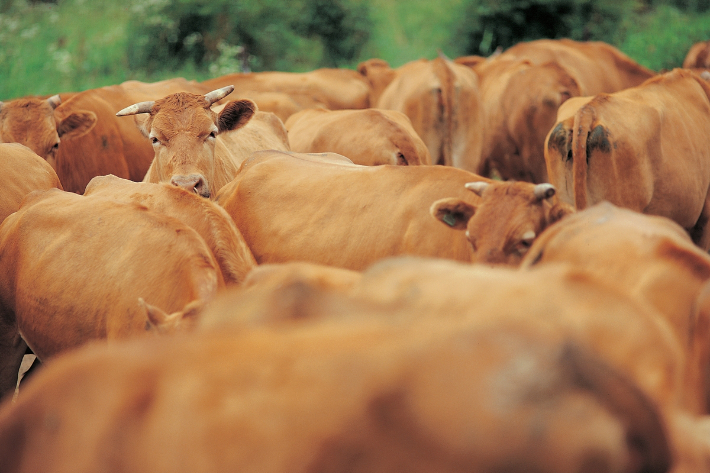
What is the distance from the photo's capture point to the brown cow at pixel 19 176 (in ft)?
16.3

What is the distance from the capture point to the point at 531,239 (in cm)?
336

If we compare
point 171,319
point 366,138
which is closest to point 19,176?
point 366,138

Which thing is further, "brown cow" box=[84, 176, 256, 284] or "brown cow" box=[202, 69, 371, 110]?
"brown cow" box=[202, 69, 371, 110]

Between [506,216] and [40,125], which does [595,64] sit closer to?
[40,125]

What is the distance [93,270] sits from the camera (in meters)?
3.51

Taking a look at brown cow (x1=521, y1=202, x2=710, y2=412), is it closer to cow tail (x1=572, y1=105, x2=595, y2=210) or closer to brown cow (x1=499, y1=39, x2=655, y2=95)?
cow tail (x1=572, y1=105, x2=595, y2=210)

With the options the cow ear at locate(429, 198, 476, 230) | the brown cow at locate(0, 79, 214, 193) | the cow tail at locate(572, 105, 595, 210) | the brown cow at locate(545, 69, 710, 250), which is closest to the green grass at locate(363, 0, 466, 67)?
the brown cow at locate(0, 79, 214, 193)

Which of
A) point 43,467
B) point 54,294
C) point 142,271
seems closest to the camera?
point 43,467

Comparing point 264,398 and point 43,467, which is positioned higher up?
point 264,398

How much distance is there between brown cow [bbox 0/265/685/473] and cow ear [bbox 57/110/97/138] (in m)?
5.64

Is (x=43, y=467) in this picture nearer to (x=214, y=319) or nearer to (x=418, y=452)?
(x=214, y=319)

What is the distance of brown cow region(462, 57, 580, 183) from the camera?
8.54 m

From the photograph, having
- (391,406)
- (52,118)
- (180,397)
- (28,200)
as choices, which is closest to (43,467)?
(180,397)

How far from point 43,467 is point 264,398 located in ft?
1.93
